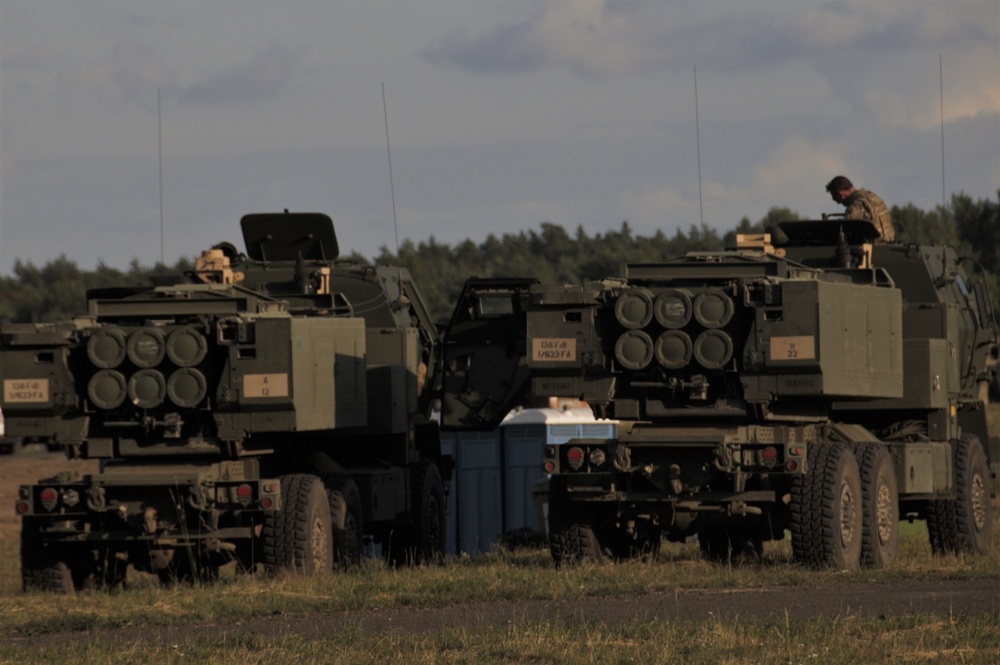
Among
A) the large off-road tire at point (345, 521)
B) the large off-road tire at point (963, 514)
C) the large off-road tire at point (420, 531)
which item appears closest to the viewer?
the large off-road tire at point (345, 521)

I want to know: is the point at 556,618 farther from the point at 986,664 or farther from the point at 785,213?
the point at 785,213

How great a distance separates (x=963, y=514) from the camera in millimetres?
18359

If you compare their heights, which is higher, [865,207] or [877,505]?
[865,207]

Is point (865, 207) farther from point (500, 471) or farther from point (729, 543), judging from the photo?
point (500, 471)

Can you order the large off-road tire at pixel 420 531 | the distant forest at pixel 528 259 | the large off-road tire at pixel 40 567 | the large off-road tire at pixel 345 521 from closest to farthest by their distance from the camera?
the large off-road tire at pixel 40 567 → the large off-road tire at pixel 345 521 → the large off-road tire at pixel 420 531 → the distant forest at pixel 528 259

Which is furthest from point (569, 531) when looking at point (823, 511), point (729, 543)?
point (729, 543)

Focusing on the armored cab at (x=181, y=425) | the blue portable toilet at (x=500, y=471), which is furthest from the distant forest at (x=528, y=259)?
the armored cab at (x=181, y=425)

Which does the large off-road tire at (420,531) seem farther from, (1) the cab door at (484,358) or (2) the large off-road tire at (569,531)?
(2) the large off-road tire at (569,531)

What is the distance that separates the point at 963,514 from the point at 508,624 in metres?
7.28

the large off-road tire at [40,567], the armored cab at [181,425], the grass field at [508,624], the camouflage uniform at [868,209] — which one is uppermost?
the camouflage uniform at [868,209]

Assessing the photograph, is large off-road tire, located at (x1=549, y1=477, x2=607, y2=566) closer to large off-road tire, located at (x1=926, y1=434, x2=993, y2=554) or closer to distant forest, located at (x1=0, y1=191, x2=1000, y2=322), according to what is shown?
large off-road tire, located at (x1=926, y1=434, x2=993, y2=554)

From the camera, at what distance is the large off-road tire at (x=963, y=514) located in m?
18.4

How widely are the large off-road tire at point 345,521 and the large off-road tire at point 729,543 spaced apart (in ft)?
10.6

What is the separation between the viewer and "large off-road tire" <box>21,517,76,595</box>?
16266 mm
